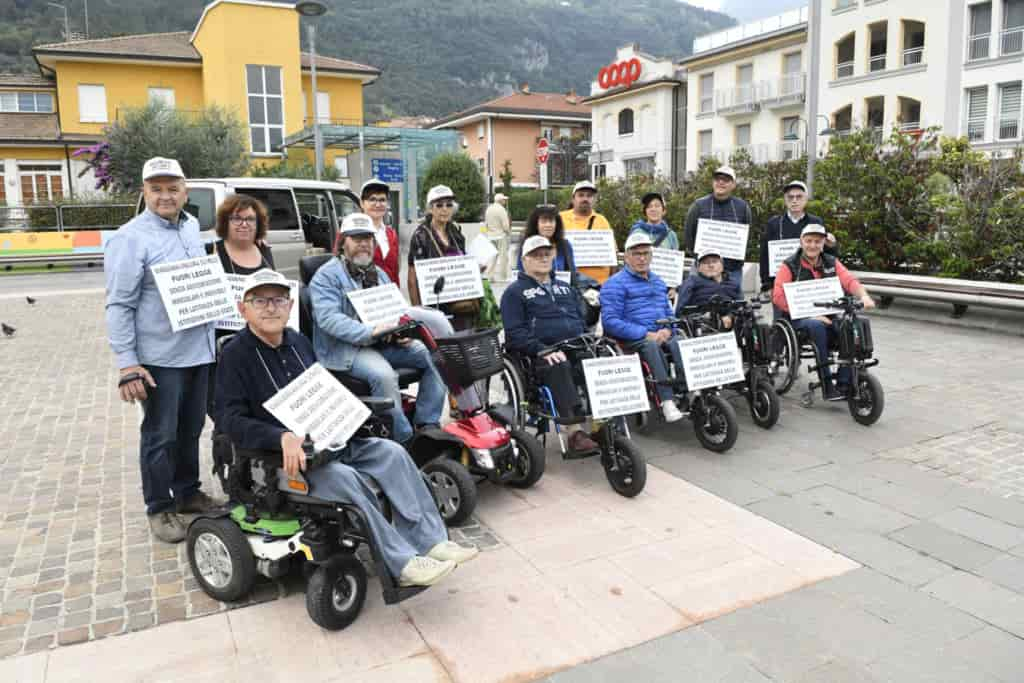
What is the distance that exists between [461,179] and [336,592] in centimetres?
2911

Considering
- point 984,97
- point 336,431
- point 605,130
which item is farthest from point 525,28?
point 336,431

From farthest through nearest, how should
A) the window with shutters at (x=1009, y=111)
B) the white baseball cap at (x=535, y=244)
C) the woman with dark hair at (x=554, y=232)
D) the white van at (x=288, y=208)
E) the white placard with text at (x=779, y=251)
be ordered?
the window with shutters at (x=1009, y=111), the white van at (x=288, y=208), the white placard with text at (x=779, y=251), the woman with dark hair at (x=554, y=232), the white baseball cap at (x=535, y=244)

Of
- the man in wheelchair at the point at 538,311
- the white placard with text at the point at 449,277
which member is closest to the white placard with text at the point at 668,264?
the man in wheelchair at the point at 538,311

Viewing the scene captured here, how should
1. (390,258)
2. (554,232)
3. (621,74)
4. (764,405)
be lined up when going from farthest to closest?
(621,74)
(554,232)
(764,405)
(390,258)

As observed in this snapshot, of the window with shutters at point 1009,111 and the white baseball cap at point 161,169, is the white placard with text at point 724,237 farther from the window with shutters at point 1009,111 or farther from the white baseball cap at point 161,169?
the window with shutters at point 1009,111

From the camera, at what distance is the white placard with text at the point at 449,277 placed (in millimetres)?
5938

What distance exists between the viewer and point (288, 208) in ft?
39.4

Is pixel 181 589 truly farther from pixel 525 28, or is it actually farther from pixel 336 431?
pixel 525 28

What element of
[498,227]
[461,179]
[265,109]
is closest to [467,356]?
[498,227]

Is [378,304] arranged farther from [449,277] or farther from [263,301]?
→ [263,301]

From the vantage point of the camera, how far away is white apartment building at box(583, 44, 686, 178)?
5266 centimetres

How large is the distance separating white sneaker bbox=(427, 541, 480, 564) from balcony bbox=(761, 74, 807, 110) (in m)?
43.1

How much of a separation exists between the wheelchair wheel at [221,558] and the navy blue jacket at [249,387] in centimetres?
44

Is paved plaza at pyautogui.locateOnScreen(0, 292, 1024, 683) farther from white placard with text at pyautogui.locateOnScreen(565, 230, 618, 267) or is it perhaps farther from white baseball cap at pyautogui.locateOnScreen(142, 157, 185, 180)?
white baseball cap at pyautogui.locateOnScreen(142, 157, 185, 180)
